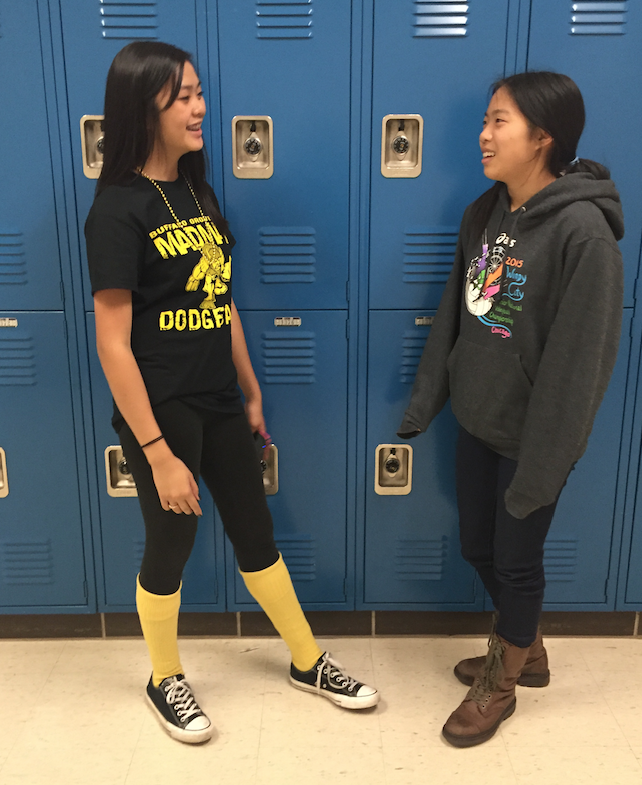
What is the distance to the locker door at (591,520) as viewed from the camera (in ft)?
7.24

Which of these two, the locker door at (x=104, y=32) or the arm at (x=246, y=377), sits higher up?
the locker door at (x=104, y=32)

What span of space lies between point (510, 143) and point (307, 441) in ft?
3.48

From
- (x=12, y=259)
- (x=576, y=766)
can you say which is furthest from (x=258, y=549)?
(x=12, y=259)

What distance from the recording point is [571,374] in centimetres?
161

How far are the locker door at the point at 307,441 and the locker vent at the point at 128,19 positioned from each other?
84 centimetres

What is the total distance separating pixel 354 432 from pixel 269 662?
0.79 m

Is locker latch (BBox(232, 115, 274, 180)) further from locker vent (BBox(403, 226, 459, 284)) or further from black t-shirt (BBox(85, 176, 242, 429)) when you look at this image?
locker vent (BBox(403, 226, 459, 284))

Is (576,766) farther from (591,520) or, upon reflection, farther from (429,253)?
(429,253)

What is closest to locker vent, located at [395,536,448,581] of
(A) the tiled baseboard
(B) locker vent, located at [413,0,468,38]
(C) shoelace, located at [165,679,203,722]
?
(A) the tiled baseboard

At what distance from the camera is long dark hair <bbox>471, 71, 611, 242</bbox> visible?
5.46 ft

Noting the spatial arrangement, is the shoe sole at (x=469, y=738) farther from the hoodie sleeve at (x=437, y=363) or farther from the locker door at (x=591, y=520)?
the hoodie sleeve at (x=437, y=363)

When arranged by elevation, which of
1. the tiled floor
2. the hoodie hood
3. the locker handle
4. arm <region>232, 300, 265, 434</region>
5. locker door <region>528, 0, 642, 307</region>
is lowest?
the tiled floor

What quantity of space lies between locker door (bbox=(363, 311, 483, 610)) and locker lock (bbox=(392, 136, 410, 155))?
47 centimetres

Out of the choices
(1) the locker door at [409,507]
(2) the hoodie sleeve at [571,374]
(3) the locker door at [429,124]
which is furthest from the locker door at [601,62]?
(1) the locker door at [409,507]
